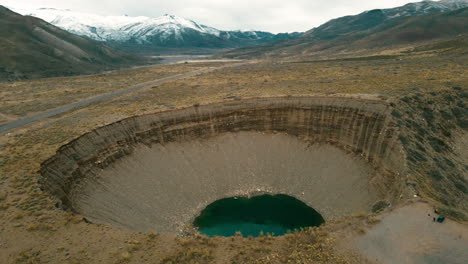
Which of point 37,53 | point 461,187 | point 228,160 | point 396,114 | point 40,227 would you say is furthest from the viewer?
point 37,53

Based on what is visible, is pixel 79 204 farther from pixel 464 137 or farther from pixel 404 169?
pixel 464 137

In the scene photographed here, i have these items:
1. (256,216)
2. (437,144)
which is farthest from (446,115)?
(256,216)

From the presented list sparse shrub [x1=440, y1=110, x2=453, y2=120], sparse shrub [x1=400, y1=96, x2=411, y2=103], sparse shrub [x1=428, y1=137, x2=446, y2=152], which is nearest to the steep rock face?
sparse shrub [x1=400, y1=96, x2=411, y2=103]

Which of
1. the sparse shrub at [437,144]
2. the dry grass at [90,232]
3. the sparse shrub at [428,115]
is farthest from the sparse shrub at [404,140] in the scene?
the sparse shrub at [428,115]

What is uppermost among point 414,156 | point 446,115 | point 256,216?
point 446,115

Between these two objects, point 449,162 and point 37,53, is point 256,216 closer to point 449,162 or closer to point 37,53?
point 449,162

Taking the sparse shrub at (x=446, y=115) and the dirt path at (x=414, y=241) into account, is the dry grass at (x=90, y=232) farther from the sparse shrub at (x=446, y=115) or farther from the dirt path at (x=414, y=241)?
the sparse shrub at (x=446, y=115)
